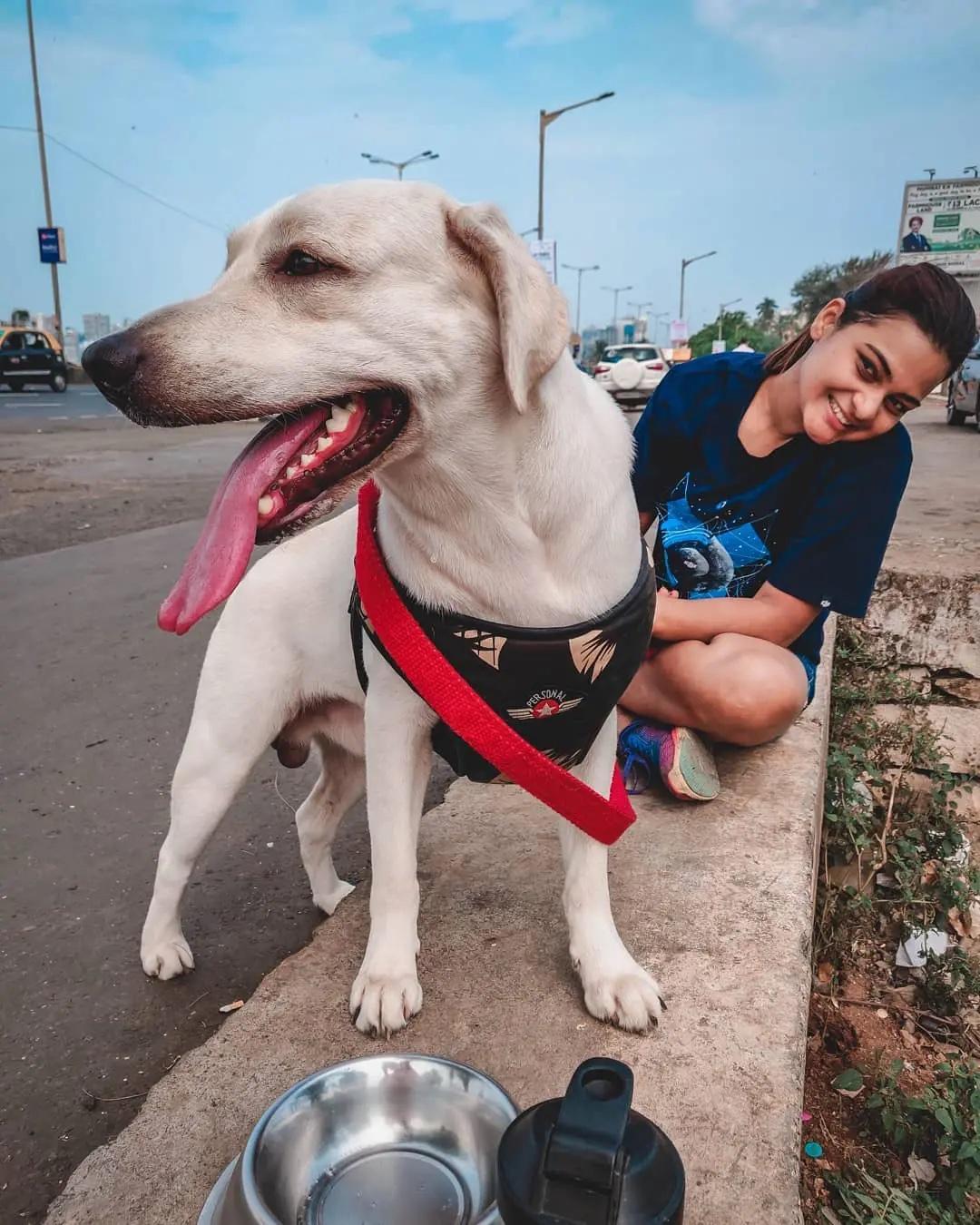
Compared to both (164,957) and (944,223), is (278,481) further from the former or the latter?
(944,223)

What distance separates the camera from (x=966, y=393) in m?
17.5

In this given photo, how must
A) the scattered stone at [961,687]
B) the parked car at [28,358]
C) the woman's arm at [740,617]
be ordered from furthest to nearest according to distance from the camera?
the parked car at [28,358]
the scattered stone at [961,687]
the woman's arm at [740,617]

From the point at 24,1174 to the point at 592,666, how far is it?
1.55 meters

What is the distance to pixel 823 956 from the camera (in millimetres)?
2980

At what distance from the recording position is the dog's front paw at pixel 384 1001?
6.15 feet

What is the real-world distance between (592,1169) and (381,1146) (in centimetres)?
71

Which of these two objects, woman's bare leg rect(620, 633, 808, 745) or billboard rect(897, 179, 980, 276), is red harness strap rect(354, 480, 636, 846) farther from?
billboard rect(897, 179, 980, 276)

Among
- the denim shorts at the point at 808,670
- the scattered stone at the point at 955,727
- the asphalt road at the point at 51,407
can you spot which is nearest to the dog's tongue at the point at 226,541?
the denim shorts at the point at 808,670

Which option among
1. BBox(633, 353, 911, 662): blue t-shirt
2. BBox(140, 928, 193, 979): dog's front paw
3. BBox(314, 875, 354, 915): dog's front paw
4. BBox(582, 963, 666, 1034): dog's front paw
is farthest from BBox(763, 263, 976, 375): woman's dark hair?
BBox(140, 928, 193, 979): dog's front paw

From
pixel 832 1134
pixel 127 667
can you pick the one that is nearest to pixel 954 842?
pixel 832 1134

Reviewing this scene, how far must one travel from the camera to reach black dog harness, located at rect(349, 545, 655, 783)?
1880mm

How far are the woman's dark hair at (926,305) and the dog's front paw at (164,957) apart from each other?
2507 millimetres

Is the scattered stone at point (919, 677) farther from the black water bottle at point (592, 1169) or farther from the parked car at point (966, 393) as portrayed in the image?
the parked car at point (966, 393)

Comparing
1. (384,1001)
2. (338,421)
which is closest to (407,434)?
(338,421)
